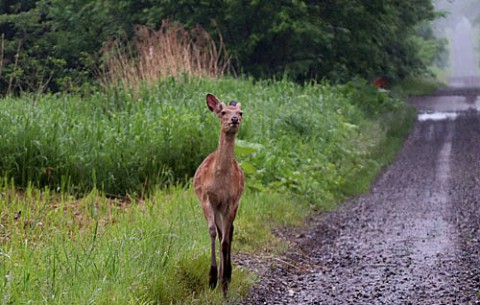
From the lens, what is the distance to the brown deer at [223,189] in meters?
7.18

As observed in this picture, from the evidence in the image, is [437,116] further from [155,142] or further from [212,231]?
[212,231]

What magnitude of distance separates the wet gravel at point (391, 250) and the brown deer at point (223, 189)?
508 mm

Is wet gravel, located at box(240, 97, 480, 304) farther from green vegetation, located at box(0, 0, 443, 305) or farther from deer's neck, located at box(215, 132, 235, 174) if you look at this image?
deer's neck, located at box(215, 132, 235, 174)

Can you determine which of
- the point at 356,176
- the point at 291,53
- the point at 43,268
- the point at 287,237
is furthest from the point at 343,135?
the point at 43,268

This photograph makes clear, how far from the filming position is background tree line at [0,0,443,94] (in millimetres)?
25047

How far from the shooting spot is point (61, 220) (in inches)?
341

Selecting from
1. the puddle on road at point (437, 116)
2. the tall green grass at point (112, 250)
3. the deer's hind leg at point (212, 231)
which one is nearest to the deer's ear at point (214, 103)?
the deer's hind leg at point (212, 231)

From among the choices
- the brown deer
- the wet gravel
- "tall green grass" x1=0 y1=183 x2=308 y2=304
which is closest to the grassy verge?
"tall green grass" x1=0 y1=183 x2=308 y2=304

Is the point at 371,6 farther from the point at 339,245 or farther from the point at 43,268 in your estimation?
the point at 43,268

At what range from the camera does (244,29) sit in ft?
86.3

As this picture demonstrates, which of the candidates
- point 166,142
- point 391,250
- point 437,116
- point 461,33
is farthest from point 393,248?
point 461,33

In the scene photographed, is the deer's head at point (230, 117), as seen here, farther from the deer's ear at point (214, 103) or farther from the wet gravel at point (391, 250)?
the wet gravel at point (391, 250)

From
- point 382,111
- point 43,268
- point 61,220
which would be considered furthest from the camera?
point 382,111

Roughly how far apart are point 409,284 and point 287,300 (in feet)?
4.03
